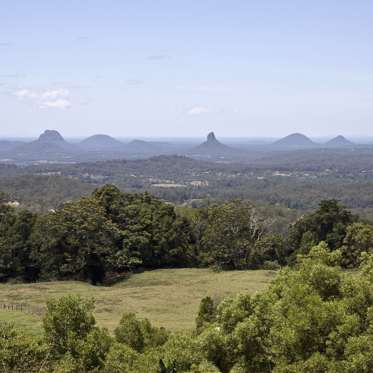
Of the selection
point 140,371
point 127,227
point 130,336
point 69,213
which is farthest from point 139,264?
point 140,371

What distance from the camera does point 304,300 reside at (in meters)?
12.9

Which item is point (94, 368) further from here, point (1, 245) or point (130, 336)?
point (1, 245)

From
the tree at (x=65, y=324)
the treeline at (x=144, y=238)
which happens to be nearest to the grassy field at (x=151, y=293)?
the treeline at (x=144, y=238)

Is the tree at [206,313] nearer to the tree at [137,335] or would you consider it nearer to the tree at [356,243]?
the tree at [137,335]

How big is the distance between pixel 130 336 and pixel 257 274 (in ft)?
77.2

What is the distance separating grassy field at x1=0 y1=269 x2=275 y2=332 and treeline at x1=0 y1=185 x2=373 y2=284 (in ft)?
9.18

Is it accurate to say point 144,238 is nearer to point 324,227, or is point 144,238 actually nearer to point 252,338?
point 324,227

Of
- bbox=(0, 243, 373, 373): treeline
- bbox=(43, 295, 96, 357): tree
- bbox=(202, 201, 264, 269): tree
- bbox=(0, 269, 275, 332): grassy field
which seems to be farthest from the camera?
bbox=(202, 201, 264, 269): tree

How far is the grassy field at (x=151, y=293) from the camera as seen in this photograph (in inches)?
1075

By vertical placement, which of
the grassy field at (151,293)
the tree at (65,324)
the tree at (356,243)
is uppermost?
the tree at (65,324)

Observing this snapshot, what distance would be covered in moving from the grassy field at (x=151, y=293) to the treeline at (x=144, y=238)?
2.80 metres

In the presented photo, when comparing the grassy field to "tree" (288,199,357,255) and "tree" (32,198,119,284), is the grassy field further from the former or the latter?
"tree" (288,199,357,255)

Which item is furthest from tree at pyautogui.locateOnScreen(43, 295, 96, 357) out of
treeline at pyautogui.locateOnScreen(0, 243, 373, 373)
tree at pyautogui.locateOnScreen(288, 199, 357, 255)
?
tree at pyautogui.locateOnScreen(288, 199, 357, 255)

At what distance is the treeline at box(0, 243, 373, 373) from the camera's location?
1196 cm
